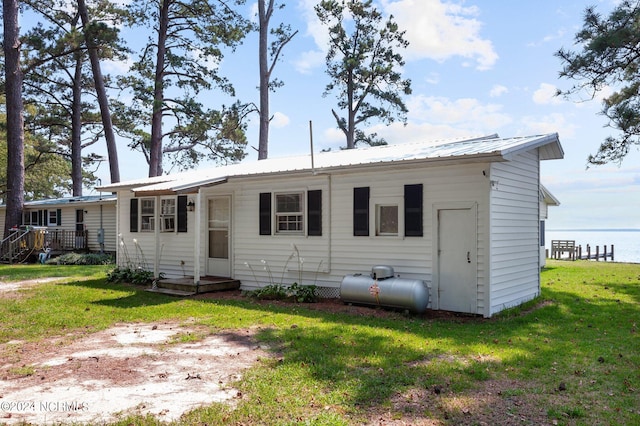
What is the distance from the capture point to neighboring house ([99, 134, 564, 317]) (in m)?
8.05

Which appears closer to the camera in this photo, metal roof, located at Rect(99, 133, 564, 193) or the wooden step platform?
metal roof, located at Rect(99, 133, 564, 193)

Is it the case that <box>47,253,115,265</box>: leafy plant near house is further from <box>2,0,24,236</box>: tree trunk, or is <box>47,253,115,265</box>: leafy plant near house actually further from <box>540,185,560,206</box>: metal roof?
<box>540,185,560,206</box>: metal roof

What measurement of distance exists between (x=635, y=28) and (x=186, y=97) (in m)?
Answer: 18.5

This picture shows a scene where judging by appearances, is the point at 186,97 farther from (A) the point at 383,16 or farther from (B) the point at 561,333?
(B) the point at 561,333

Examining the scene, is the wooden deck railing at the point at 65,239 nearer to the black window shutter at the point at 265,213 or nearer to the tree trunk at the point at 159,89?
the tree trunk at the point at 159,89

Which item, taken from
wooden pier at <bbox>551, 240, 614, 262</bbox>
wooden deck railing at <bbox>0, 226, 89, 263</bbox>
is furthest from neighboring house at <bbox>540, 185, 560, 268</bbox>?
wooden deck railing at <bbox>0, 226, 89, 263</bbox>

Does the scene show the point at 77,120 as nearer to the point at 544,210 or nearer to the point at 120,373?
the point at 544,210

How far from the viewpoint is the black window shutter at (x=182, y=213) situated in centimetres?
1249

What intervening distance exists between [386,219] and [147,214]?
7763mm

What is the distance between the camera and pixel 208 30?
22828 millimetres

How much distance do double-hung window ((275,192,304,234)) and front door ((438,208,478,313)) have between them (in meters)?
3.25

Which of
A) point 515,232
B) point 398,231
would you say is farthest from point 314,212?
point 515,232

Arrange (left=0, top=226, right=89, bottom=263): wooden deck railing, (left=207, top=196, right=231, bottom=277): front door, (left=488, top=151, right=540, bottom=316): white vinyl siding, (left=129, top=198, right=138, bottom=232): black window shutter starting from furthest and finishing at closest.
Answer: (left=0, top=226, right=89, bottom=263): wooden deck railing
(left=129, top=198, right=138, bottom=232): black window shutter
(left=207, top=196, right=231, bottom=277): front door
(left=488, top=151, right=540, bottom=316): white vinyl siding

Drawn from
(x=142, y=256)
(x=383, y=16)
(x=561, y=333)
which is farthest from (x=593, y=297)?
(x=383, y=16)
